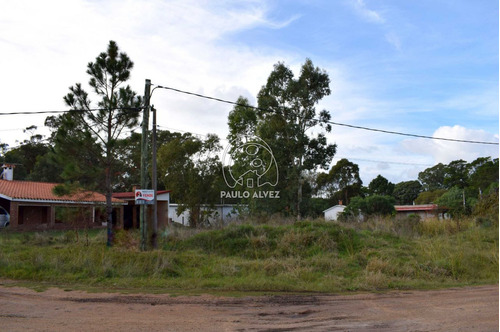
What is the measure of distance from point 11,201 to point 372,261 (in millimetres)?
21663

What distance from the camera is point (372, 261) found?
1257 centimetres

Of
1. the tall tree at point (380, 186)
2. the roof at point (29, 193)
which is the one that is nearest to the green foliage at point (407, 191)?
the tall tree at point (380, 186)

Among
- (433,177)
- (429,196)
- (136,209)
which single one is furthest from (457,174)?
(136,209)

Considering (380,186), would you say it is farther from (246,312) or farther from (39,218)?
(246,312)

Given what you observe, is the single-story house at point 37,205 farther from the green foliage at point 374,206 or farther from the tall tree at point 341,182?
the tall tree at point 341,182

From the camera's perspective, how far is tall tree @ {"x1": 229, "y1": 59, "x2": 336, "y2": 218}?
27.0 metres

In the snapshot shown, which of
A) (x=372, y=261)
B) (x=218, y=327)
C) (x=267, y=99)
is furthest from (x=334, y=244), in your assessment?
(x=267, y=99)

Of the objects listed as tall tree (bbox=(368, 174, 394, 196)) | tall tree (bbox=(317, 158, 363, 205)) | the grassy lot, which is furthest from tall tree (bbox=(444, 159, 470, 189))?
the grassy lot

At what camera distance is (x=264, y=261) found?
41.6 ft

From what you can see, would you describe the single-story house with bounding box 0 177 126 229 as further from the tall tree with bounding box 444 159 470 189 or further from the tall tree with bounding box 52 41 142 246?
the tall tree with bounding box 444 159 470 189

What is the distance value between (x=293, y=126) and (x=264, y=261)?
615 inches

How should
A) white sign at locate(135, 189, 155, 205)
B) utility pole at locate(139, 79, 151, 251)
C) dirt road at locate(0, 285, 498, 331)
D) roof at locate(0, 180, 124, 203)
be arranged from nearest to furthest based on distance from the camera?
dirt road at locate(0, 285, 498, 331)
white sign at locate(135, 189, 155, 205)
utility pole at locate(139, 79, 151, 251)
roof at locate(0, 180, 124, 203)

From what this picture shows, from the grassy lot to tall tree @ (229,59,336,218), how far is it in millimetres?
9932

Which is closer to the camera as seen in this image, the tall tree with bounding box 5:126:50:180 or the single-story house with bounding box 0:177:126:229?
the single-story house with bounding box 0:177:126:229
